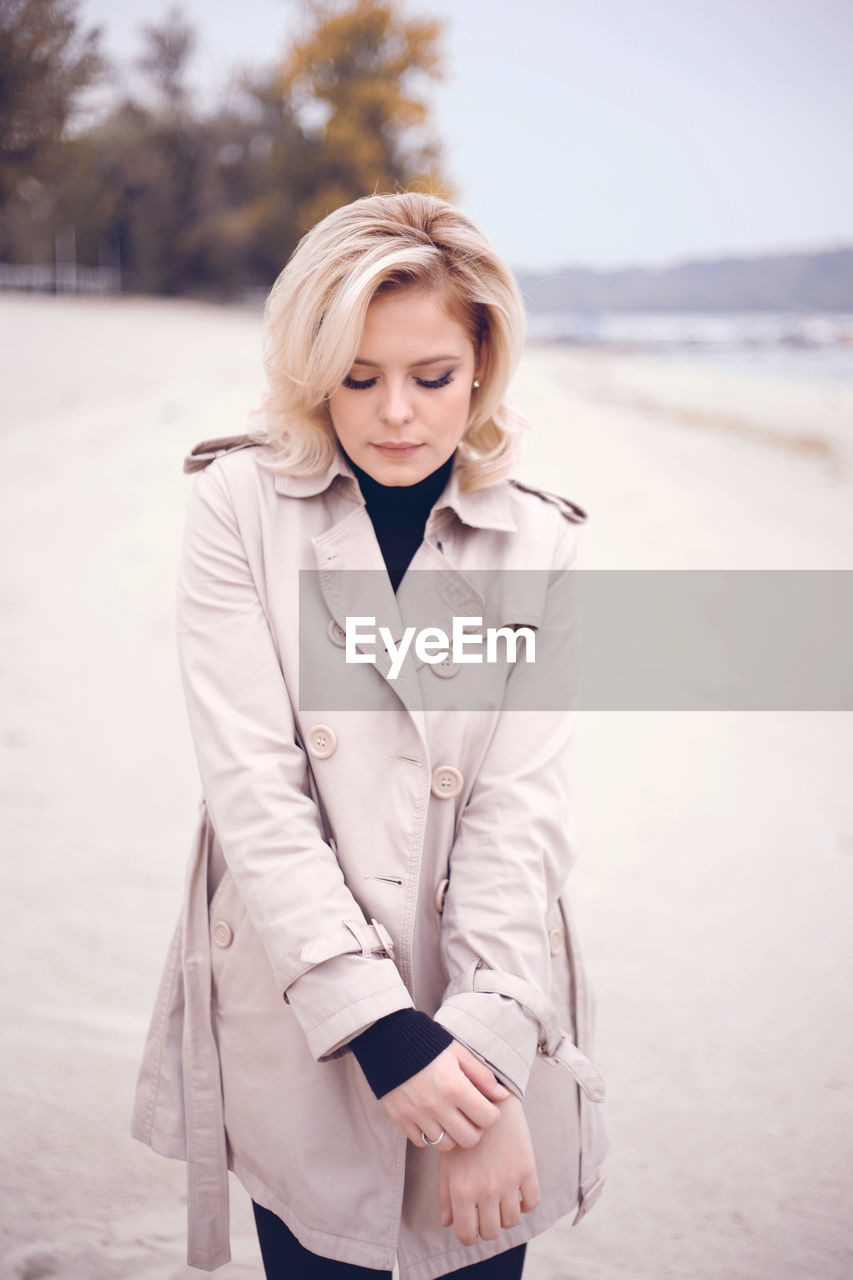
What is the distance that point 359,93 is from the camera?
21.1m

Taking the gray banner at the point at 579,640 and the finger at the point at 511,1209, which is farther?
the gray banner at the point at 579,640

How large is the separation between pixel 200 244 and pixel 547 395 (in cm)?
1725

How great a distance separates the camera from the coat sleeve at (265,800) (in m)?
1.21

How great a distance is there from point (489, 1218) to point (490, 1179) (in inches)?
2.2

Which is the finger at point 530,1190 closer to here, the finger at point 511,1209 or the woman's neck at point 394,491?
the finger at point 511,1209

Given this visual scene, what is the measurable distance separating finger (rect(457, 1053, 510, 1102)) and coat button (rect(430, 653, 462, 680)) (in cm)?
51

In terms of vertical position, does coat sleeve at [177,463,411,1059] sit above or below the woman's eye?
below

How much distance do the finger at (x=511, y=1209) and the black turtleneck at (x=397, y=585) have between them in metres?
0.23

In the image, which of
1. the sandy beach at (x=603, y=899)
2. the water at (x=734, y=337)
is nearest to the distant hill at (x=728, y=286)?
the water at (x=734, y=337)

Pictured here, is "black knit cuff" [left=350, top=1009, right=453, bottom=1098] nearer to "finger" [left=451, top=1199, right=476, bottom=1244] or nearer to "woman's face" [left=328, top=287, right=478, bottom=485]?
"finger" [left=451, top=1199, right=476, bottom=1244]

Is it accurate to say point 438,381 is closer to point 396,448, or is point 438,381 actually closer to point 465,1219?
point 396,448

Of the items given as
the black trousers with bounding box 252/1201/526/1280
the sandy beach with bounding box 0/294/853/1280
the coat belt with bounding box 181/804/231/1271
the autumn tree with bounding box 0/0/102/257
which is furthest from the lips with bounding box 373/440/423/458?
the autumn tree with bounding box 0/0/102/257

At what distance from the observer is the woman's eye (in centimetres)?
Answer: 140

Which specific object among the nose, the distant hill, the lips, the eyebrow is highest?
the distant hill
